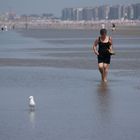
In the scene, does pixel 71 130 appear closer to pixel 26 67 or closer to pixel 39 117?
pixel 39 117

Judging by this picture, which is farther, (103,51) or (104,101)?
(103,51)

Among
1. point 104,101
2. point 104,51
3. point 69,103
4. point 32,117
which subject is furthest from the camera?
point 104,51

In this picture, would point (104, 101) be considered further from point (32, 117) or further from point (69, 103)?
point (32, 117)

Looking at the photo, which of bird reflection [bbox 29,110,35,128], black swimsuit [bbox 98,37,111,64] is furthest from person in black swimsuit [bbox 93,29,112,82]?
bird reflection [bbox 29,110,35,128]

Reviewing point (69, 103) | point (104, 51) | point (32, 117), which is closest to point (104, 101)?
point (69, 103)

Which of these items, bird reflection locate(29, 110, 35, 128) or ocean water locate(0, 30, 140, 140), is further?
bird reflection locate(29, 110, 35, 128)

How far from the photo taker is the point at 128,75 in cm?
2000

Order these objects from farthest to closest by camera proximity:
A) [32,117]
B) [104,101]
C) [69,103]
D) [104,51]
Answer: [104,51]
[104,101]
[69,103]
[32,117]

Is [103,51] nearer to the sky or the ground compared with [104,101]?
nearer to the sky

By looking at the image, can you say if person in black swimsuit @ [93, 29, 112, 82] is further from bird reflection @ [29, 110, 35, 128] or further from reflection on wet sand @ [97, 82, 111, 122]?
bird reflection @ [29, 110, 35, 128]

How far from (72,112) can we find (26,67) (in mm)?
10664

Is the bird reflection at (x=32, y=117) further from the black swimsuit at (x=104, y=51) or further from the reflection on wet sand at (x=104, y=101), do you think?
the black swimsuit at (x=104, y=51)

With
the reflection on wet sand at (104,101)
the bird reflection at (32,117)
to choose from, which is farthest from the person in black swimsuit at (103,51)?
the bird reflection at (32,117)

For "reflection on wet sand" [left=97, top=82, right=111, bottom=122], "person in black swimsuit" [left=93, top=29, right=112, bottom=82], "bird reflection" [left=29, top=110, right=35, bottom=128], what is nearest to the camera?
"bird reflection" [left=29, top=110, right=35, bottom=128]
